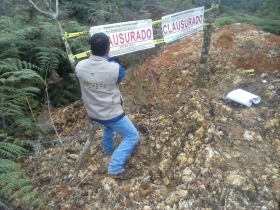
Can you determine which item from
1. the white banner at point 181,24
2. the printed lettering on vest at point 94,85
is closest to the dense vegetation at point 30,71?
the printed lettering on vest at point 94,85

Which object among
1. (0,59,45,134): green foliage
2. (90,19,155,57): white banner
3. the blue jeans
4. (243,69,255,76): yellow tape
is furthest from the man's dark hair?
(243,69,255,76): yellow tape

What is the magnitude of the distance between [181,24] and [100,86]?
69.1 inches

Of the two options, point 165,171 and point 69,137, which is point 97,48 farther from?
point 69,137

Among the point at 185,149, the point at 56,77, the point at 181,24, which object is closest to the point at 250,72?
the point at 181,24

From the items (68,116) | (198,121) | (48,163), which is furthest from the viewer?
(68,116)

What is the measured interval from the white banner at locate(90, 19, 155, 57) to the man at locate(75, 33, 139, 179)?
576 mm

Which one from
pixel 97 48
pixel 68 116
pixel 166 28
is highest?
pixel 97 48

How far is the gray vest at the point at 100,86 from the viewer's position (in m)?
2.94

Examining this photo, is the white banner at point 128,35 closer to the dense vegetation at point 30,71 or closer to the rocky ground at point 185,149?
the rocky ground at point 185,149

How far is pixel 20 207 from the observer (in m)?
3.13

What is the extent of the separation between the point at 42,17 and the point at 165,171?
5125mm

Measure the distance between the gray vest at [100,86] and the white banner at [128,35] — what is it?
61 centimetres

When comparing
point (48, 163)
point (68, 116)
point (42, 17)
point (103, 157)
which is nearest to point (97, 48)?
point (103, 157)

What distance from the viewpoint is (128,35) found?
3.73 meters
